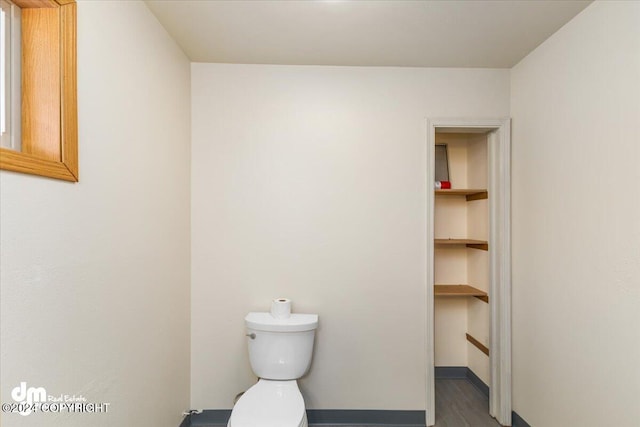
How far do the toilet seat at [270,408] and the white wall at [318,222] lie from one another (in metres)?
0.41

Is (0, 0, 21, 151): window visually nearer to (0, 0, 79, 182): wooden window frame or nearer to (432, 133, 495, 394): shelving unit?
(0, 0, 79, 182): wooden window frame

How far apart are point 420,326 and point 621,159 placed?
1.42m

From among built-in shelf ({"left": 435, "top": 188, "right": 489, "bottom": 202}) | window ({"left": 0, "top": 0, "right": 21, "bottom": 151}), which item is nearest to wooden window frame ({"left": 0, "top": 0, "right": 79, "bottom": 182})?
window ({"left": 0, "top": 0, "right": 21, "bottom": 151})

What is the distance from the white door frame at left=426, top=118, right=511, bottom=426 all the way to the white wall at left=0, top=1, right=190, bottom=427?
1579 millimetres

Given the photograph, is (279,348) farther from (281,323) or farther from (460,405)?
(460,405)

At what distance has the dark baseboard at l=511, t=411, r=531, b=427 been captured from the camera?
2110mm

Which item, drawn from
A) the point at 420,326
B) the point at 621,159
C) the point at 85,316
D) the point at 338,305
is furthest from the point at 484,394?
the point at 85,316

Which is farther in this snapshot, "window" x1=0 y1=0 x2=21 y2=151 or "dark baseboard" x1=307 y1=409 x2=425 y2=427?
"dark baseboard" x1=307 y1=409 x2=425 y2=427

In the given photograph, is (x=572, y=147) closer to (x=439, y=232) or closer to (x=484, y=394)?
(x=439, y=232)

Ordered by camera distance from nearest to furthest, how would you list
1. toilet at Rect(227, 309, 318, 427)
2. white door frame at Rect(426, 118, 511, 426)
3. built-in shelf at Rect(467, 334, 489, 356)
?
toilet at Rect(227, 309, 318, 427)
white door frame at Rect(426, 118, 511, 426)
built-in shelf at Rect(467, 334, 489, 356)

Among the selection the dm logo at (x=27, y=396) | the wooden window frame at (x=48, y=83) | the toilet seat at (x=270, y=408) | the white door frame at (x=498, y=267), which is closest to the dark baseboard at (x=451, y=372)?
the white door frame at (x=498, y=267)

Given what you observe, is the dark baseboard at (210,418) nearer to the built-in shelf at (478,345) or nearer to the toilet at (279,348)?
the toilet at (279,348)

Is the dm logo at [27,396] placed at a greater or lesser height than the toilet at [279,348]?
greater

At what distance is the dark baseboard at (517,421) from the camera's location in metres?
2.11
